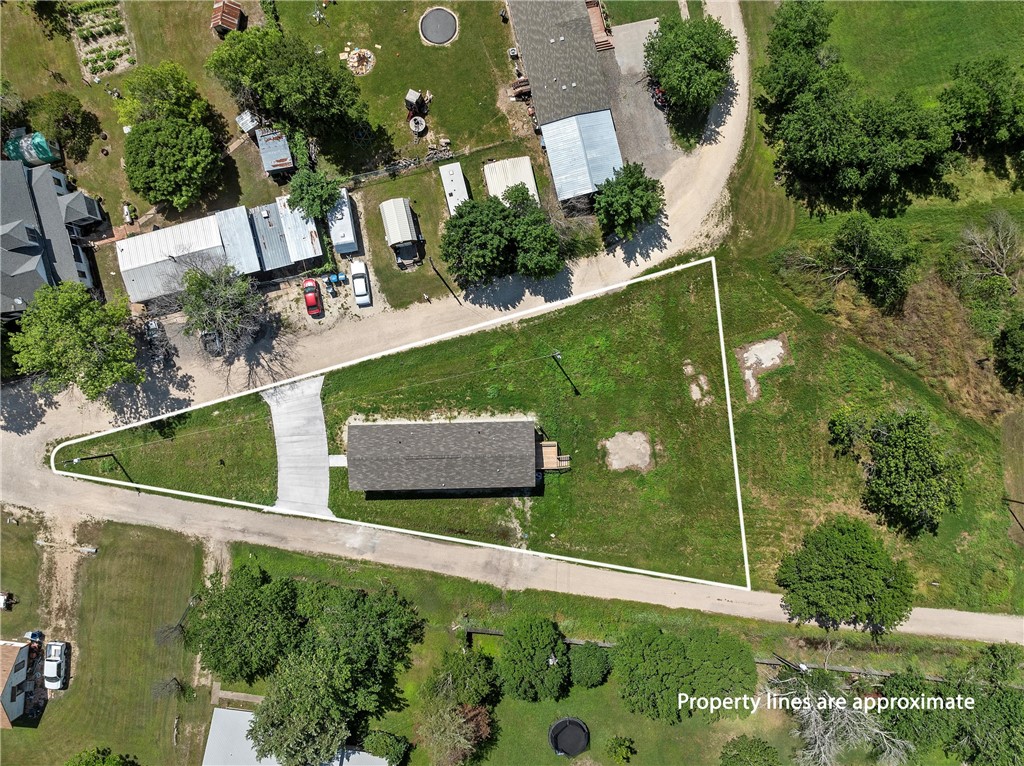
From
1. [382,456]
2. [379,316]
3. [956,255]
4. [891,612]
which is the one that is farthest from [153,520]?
[956,255]

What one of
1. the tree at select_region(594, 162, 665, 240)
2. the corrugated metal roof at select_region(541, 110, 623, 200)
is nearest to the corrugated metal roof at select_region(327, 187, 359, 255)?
the corrugated metal roof at select_region(541, 110, 623, 200)

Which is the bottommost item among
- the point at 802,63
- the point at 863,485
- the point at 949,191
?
the point at 863,485

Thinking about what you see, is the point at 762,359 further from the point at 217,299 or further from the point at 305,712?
the point at 305,712

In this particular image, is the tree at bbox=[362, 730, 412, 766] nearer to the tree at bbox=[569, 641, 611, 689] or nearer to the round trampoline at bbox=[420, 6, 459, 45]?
the tree at bbox=[569, 641, 611, 689]

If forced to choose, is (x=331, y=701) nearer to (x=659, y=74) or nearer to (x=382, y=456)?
(x=382, y=456)

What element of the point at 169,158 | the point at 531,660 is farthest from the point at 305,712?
the point at 169,158

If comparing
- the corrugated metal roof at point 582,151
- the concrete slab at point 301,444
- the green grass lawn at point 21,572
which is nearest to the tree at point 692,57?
the corrugated metal roof at point 582,151

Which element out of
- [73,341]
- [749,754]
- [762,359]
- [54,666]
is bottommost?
[749,754]

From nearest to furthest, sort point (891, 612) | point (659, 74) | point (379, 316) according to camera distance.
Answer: point (891, 612) → point (659, 74) → point (379, 316)
